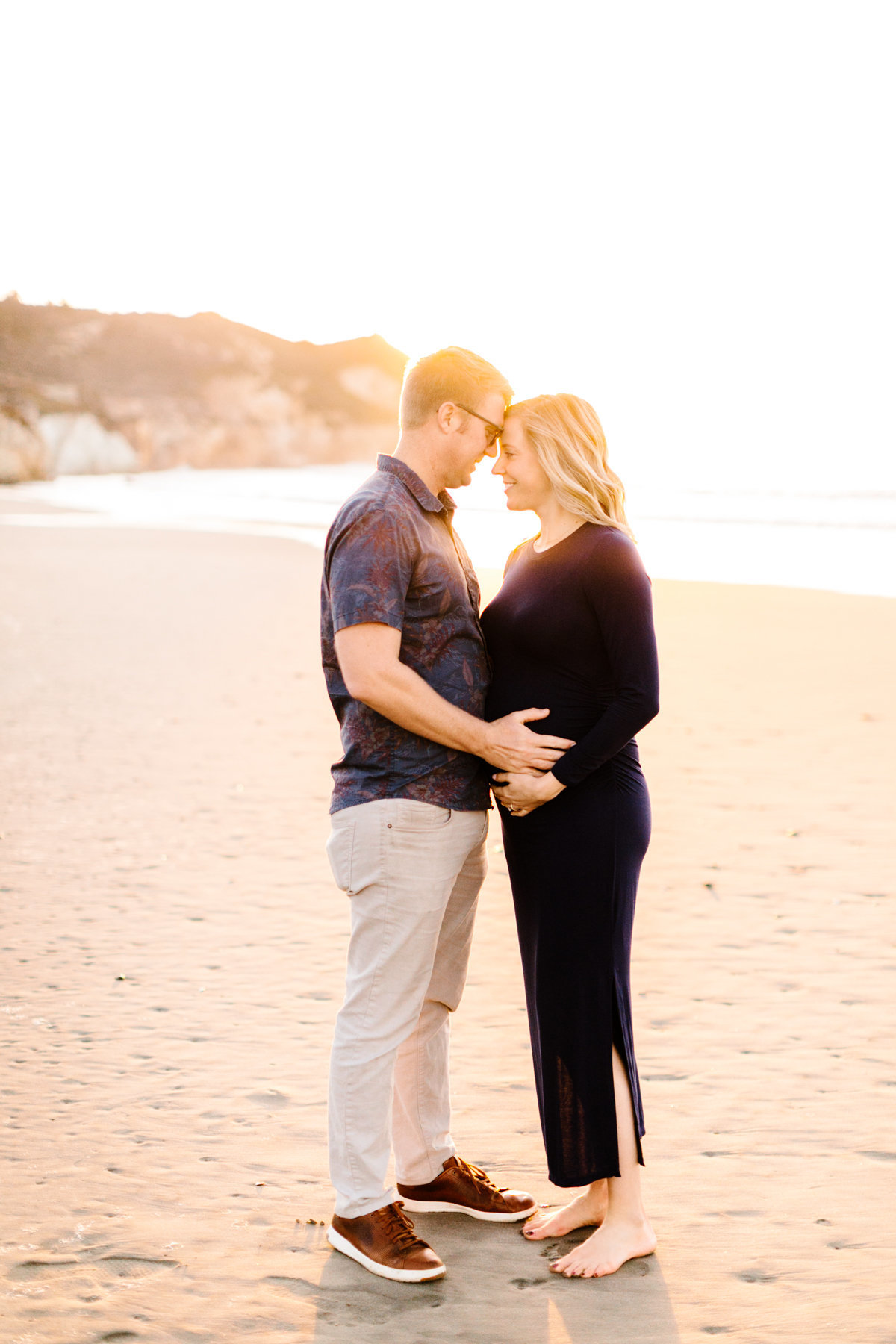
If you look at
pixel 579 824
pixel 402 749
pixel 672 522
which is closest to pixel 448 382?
pixel 402 749

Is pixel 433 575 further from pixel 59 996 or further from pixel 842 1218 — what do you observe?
pixel 59 996

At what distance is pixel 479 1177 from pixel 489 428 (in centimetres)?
198

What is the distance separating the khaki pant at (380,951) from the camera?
305cm

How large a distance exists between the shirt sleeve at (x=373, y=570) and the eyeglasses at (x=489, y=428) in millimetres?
337

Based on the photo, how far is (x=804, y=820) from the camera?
23.2 feet

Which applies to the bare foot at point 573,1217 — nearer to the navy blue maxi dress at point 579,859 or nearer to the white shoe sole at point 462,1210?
the white shoe sole at point 462,1210

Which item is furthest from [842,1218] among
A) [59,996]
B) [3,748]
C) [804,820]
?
[3,748]

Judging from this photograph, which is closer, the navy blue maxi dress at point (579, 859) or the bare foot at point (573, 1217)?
the navy blue maxi dress at point (579, 859)

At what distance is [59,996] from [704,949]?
253cm

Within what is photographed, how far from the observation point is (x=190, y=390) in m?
108

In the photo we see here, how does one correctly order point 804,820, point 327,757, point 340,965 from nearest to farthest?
1. point 340,965
2. point 804,820
3. point 327,757

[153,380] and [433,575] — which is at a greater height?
[153,380]

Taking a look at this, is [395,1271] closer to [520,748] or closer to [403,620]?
[520,748]

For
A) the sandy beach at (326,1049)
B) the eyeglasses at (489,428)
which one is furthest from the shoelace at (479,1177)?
the eyeglasses at (489,428)
